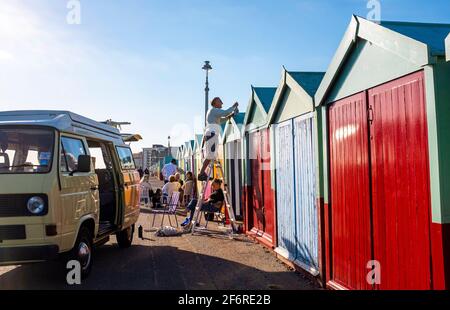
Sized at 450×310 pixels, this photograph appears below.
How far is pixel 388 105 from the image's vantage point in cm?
425

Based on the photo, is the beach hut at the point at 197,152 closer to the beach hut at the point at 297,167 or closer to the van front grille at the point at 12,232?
the beach hut at the point at 297,167

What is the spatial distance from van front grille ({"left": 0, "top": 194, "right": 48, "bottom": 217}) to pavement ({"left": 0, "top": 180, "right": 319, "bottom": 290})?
142cm

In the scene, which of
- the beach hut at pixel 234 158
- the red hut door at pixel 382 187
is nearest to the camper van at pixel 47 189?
the red hut door at pixel 382 187

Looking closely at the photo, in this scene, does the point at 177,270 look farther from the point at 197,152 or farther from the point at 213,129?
the point at 197,152

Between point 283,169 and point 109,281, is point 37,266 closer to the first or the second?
point 109,281

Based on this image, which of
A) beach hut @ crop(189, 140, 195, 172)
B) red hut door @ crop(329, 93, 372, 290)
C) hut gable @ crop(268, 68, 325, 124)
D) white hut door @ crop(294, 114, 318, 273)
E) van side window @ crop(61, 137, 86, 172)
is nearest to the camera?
red hut door @ crop(329, 93, 372, 290)

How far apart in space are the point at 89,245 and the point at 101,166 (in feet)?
7.25

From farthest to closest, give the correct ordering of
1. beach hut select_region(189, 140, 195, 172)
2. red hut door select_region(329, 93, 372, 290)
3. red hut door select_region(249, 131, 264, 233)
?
1. beach hut select_region(189, 140, 195, 172)
2. red hut door select_region(249, 131, 264, 233)
3. red hut door select_region(329, 93, 372, 290)

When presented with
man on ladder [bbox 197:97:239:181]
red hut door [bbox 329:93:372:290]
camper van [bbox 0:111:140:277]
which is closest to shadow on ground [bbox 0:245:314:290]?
camper van [bbox 0:111:140:277]

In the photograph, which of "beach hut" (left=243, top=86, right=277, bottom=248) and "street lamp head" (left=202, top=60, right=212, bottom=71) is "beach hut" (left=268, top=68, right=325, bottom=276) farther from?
"street lamp head" (left=202, top=60, right=212, bottom=71)

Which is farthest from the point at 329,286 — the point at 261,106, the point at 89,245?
the point at 261,106

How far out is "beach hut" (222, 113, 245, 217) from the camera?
1139 centimetres

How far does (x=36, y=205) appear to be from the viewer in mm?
5277
